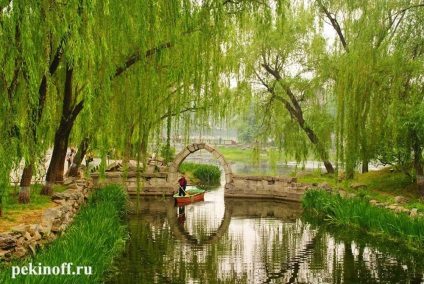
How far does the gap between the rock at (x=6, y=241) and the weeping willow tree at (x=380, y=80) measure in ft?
37.4

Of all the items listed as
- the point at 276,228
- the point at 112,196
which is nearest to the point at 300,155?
the point at 276,228

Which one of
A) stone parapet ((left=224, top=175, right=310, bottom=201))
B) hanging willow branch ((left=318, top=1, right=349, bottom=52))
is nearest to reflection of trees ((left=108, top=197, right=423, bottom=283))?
stone parapet ((left=224, top=175, right=310, bottom=201))

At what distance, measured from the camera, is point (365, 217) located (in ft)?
45.0

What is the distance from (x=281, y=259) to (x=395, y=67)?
25.8ft

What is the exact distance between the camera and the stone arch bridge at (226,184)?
2180 centimetres

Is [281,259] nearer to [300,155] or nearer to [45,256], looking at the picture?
[45,256]

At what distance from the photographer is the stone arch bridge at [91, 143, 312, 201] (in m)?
21.8

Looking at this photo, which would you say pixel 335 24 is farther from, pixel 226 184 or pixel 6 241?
pixel 6 241

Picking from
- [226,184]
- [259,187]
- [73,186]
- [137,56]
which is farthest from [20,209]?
[259,187]

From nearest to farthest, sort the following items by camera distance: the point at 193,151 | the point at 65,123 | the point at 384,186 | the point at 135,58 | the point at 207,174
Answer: the point at 135,58, the point at 65,123, the point at 384,186, the point at 193,151, the point at 207,174

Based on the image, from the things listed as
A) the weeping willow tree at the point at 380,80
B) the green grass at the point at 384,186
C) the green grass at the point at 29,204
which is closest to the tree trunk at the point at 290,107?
the green grass at the point at 384,186

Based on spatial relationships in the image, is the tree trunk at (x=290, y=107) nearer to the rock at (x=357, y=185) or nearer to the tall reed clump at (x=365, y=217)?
the rock at (x=357, y=185)

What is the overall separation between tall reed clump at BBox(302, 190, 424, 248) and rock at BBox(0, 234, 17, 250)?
965 cm

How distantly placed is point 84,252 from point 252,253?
179 inches
